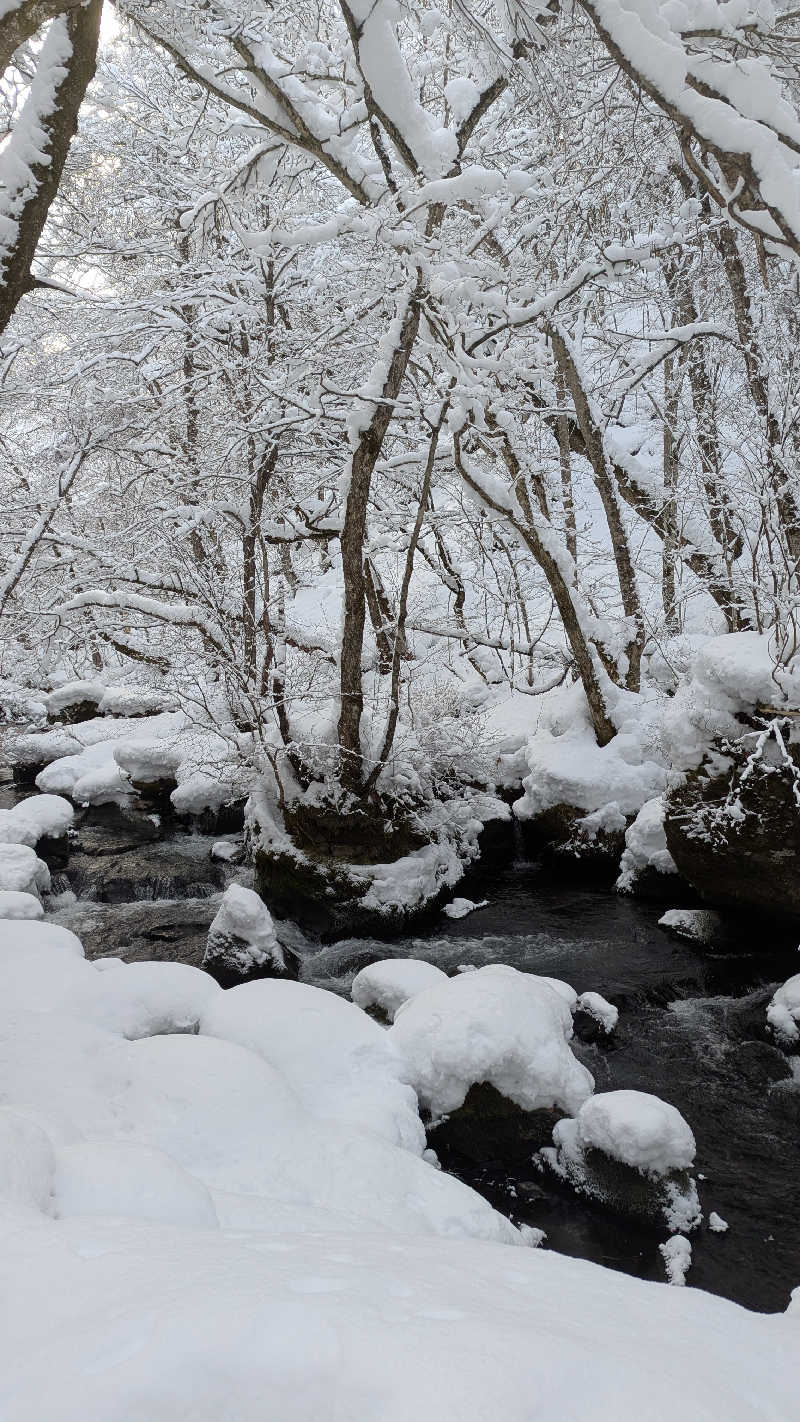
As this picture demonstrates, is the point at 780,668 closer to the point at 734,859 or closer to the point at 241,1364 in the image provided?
the point at 734,859

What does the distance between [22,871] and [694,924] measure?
23.3ft

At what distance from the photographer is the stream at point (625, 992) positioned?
3809 mm

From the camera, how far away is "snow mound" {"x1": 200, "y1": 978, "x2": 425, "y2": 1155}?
4156mm

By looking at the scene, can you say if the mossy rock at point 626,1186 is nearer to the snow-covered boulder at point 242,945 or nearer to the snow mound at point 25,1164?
the snow mound at point 25,1164

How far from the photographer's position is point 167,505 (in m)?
9.68

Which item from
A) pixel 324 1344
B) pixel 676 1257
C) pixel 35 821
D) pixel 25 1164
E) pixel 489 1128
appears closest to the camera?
pixel 324 1344

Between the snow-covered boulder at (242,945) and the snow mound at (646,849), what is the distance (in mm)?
3746

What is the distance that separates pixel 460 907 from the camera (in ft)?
27.5

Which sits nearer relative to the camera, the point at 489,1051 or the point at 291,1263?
the point at 291,1263

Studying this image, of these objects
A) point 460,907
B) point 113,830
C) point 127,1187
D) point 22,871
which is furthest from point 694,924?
point 113,830

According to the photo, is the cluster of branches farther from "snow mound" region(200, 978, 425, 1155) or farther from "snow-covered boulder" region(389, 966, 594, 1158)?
"snow-covered boulder" region(389, 966, 594, 1158)

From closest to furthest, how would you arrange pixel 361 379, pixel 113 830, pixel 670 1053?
pixel 670 1053
pixel 361 379
pixel 113 830

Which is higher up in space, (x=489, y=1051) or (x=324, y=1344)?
(x=324, y=1344)

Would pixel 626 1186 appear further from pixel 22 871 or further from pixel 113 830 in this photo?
pixel 113 830
